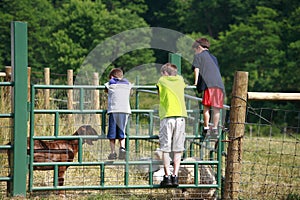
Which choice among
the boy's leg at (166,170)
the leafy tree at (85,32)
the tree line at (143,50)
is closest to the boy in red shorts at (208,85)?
the boy's leg at (166,170)

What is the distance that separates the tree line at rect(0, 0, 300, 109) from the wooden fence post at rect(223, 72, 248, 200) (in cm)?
2533

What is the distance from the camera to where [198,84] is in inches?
320

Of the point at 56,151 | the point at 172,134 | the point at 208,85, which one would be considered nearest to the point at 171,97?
the point at 172,134

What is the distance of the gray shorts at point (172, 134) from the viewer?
7562 mm

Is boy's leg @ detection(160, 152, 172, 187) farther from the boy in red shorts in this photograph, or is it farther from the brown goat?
the brown goat

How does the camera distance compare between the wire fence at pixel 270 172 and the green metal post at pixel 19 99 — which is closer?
the green metal post at pixel 19 99

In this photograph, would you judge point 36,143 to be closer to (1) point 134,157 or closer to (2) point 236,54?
(1) point 134,157

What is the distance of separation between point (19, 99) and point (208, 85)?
2.36 meters

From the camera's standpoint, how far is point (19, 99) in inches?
298

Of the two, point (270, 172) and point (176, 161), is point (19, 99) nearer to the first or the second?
point (176, 161)

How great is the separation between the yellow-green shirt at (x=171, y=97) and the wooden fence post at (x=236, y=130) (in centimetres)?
75

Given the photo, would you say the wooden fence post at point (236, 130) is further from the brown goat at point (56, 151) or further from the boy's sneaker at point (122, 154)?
the brown goat at point (56, 151)

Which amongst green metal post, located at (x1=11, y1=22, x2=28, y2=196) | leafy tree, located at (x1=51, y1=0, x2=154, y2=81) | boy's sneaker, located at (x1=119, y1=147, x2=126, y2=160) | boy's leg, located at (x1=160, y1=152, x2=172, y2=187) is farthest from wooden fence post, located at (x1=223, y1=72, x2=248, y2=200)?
leafy tree, located at (x1=51, y1=0, x2=154, y2=81)

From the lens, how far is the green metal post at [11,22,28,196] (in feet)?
24.8
